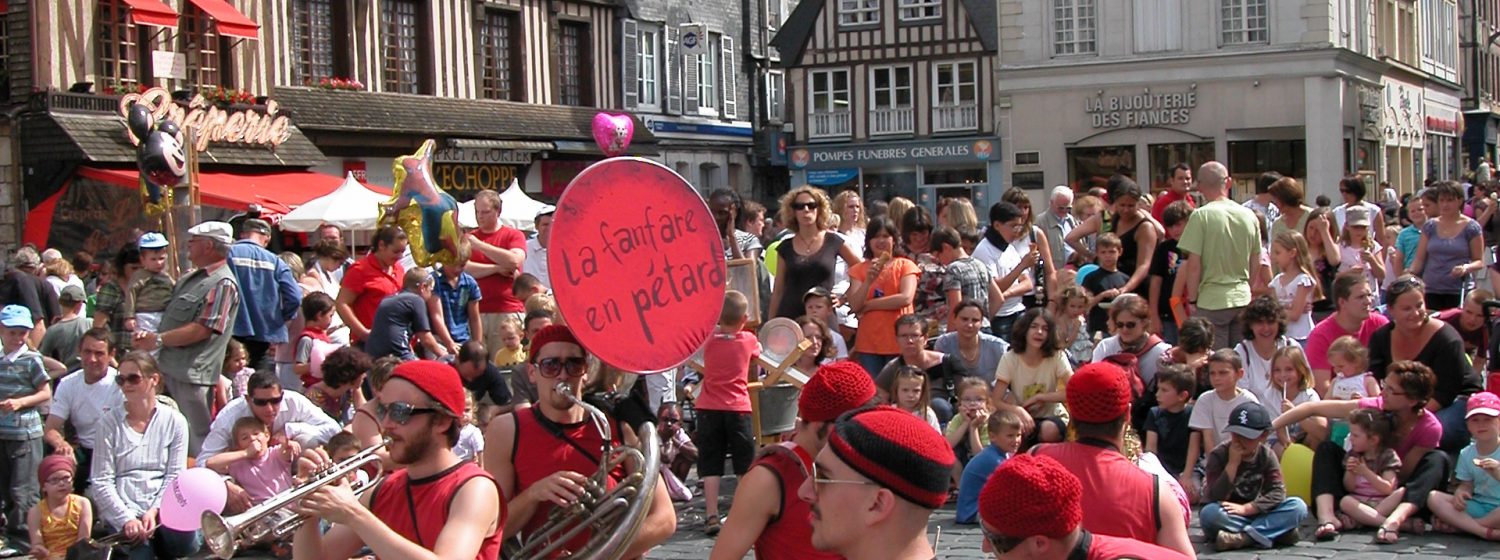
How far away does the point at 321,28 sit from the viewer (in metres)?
25.0

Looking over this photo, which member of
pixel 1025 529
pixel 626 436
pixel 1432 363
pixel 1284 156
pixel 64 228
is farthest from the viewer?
pixel 1284 156

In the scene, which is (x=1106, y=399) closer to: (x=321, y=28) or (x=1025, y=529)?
(x=1025, y=529)

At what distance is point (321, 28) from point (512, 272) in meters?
15.7

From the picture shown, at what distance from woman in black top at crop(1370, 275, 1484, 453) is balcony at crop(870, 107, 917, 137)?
31.4 metres

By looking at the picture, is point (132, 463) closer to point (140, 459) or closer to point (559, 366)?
point (140, 459)

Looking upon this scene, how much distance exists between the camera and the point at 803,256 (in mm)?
10242

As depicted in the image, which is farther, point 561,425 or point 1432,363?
point 1432,363

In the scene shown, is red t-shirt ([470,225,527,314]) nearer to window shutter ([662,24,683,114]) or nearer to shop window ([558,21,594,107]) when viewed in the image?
shop window ([558,21,594,107])

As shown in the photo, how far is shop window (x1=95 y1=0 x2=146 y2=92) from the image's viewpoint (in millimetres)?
21250

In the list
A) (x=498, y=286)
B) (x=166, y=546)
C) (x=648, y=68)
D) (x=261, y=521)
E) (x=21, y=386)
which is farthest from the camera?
(x=648, y=68)

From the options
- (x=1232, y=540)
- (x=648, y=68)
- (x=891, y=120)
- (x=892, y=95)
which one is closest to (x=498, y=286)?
(x=1232, y=540)

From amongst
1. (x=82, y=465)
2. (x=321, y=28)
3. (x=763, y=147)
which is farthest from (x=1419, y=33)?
(x=82, y=465)

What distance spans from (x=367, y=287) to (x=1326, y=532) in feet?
17.9

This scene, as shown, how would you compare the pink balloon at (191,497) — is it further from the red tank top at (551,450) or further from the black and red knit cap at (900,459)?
the black and red knit cap at (900,459)
